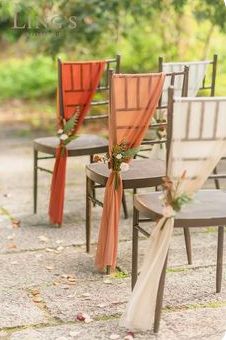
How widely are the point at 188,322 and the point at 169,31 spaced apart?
17.3 ft

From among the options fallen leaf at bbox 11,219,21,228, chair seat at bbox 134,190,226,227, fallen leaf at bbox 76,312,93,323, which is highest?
chair seat at bbox 134,190,226,227

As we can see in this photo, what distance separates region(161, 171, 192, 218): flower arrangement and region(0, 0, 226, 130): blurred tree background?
3707mm

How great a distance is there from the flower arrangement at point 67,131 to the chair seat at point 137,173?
45cm

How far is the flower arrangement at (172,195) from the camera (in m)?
3.03

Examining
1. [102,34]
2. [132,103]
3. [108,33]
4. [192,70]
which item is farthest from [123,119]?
[108,33]

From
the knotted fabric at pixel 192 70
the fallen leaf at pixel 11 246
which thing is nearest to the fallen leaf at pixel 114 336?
the fallen leaf at pixel 11 246

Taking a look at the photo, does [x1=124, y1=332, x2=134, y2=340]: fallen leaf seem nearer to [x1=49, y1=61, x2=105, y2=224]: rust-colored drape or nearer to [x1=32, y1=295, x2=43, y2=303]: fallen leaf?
[x1=32, y1=295, x2=43, y2=303]: fallen leaf

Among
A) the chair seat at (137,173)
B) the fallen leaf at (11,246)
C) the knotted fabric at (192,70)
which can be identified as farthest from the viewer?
the knotted fabric at (192,70)

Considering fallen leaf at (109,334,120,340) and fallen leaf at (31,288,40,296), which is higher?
fallen leaf at (109,334,120,340)

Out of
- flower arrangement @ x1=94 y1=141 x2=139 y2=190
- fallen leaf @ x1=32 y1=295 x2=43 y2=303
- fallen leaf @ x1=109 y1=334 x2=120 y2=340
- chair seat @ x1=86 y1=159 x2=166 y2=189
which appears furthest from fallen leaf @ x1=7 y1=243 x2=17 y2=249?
fallen leaf @ x1=109 y1=334 x2=120 y2=340

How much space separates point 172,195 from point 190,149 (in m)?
0.20

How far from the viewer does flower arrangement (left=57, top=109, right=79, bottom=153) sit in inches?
174

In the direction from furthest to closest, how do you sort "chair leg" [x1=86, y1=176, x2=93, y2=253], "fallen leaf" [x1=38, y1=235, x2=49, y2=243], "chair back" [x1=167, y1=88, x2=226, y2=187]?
1. "fallen leaf" [x1=38, y1=235, x2=49, y2=243]
2. "chair leg" [x1=86, y1=176, x2=93, y2=253]
3. "chair back" [x1=167, y1=88, x2=226, y2=187]

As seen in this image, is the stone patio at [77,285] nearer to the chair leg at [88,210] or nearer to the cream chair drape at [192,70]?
the chair leg at [88,210]
